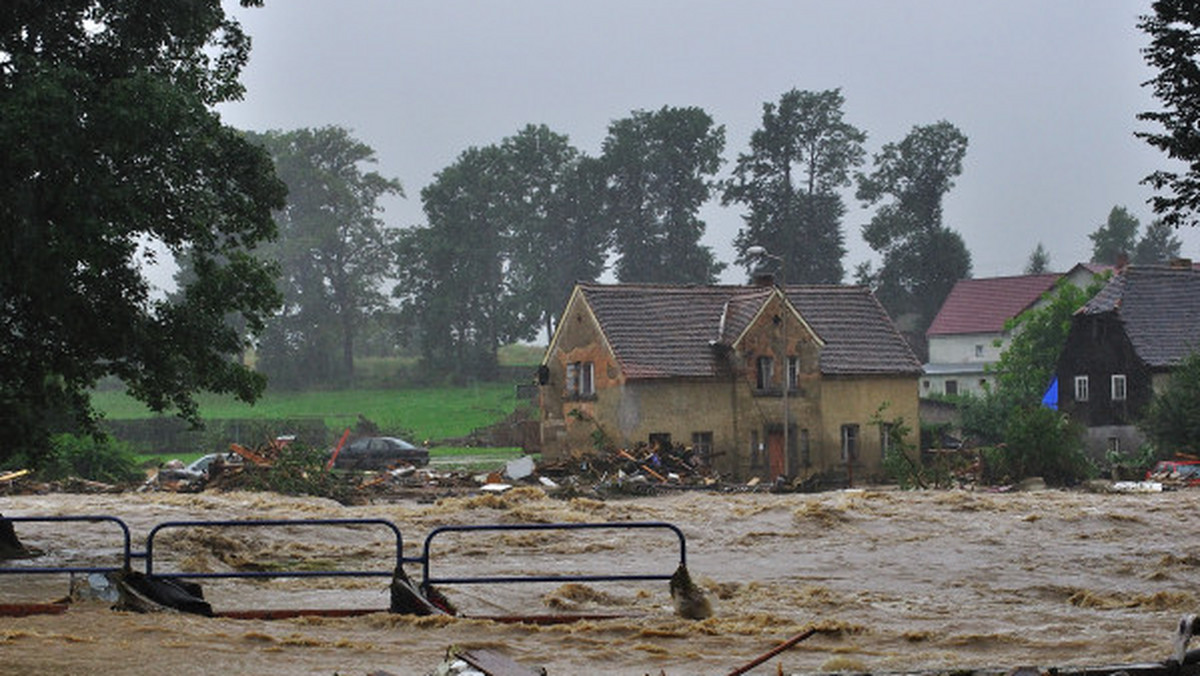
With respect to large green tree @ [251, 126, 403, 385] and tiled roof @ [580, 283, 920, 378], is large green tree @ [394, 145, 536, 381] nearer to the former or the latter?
large green tree @ [251, 126, 403, 385]

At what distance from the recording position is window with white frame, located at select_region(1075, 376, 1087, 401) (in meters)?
65.1

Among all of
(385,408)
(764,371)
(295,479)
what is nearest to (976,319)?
(385,408)

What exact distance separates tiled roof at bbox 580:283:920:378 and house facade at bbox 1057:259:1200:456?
9.31 metres

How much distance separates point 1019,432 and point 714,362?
41.1ft

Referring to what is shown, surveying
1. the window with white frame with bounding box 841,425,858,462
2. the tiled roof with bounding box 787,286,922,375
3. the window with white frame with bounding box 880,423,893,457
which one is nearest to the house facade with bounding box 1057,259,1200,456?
the tiled roof with bounding box 787,286,922,375

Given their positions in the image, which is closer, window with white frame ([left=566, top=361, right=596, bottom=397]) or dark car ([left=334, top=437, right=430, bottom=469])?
dark car ([left=334, top=437, right=430, bottom=469])

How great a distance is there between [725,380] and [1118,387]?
1801cm

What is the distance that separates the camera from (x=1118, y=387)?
2475 inches

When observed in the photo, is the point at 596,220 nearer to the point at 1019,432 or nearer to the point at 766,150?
the point at 766,150

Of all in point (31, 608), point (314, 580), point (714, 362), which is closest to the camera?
point (31, 608)

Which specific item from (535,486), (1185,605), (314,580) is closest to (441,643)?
(314,580)

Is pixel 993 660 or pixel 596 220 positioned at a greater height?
pixel 596 220

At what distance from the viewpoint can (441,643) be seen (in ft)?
51.0

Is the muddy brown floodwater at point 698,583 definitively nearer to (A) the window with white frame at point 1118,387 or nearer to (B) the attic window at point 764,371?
(B) the attic window at point 764,371
